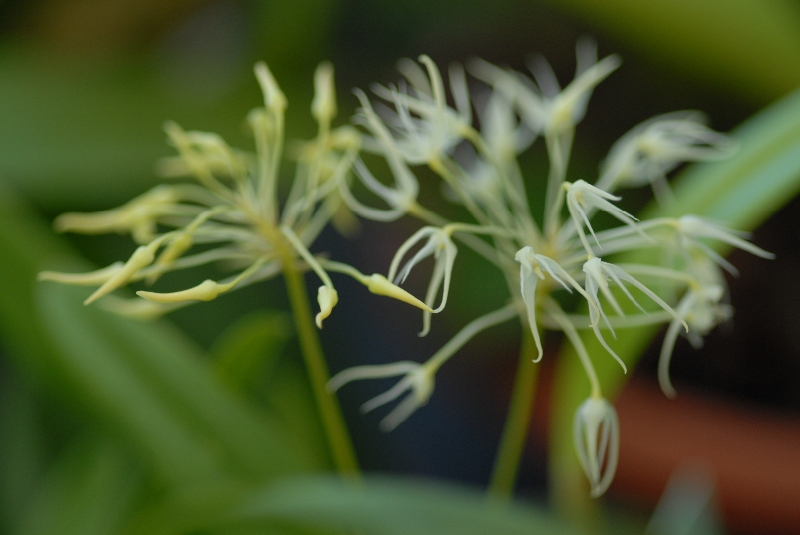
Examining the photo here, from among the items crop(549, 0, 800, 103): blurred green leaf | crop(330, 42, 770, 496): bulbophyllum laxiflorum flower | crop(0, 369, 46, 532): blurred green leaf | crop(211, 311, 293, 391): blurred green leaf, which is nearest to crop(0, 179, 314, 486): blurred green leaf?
crop(211, 311, 293, 391): blurred green leaf

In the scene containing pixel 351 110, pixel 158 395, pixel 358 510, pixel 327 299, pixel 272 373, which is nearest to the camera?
pixel 327 299

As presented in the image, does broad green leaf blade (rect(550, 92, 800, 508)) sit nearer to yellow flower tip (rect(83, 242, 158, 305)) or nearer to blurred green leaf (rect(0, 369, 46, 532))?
yellow flower tip (rect(83, 242, 158, 305))

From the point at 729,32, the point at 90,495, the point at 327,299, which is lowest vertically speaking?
the point at 90,495

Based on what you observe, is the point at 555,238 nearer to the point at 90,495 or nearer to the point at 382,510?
the point at 382,510

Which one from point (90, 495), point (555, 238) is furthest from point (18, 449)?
point (555, 238)

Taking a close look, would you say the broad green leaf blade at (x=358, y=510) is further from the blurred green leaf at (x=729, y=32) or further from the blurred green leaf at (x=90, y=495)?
the blurred green leaf at (x=729, y=32)

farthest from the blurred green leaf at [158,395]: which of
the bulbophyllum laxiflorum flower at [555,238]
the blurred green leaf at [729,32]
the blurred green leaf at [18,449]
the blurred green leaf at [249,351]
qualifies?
the blurred green leaf at [729,32]
